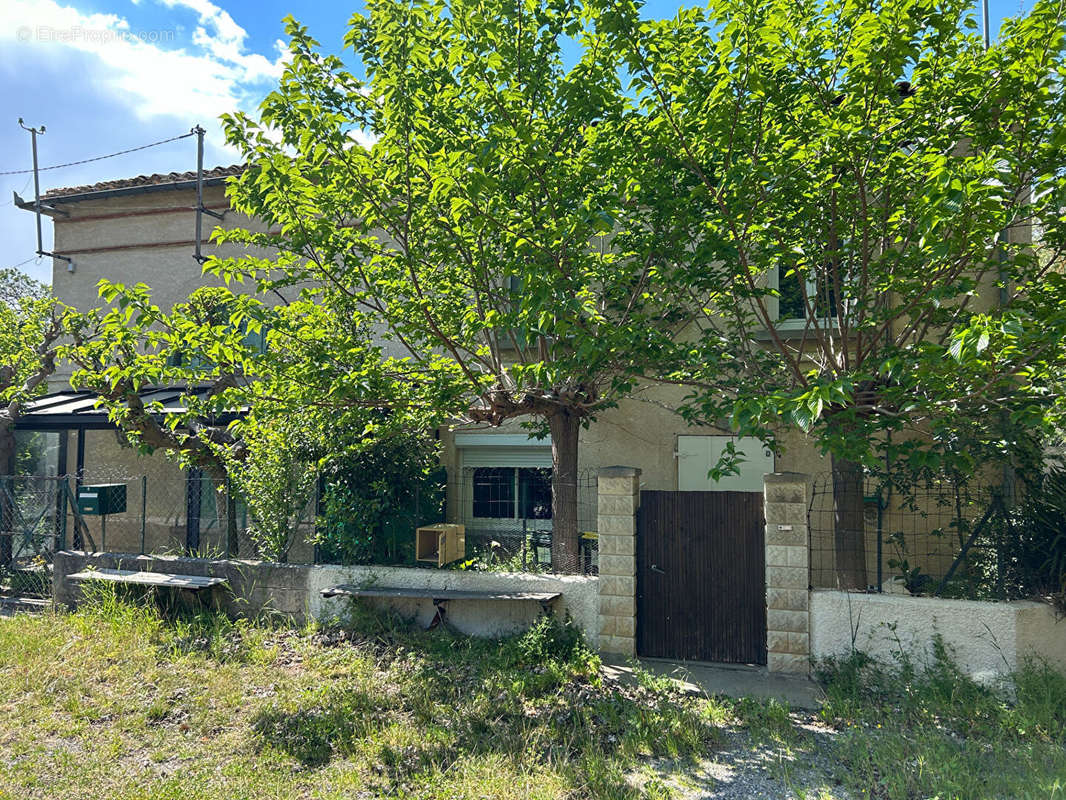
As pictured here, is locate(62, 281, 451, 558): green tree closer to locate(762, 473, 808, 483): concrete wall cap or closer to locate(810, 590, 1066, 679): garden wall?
locate(762, 473, 808, 483): concrete wall cap

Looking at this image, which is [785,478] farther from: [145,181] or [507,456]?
[145,181]

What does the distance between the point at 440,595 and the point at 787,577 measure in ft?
10.8

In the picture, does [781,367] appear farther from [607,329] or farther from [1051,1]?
[1051,1]

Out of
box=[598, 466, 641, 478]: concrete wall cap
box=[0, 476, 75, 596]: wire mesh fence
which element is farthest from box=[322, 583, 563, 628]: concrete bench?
box=[0, 476, 75, 596]: wire mesh fence

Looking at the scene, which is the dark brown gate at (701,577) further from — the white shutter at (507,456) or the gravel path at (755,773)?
the white shutter at (507,456)

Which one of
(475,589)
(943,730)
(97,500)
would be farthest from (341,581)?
(943,730)

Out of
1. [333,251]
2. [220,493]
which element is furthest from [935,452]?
[220,493]

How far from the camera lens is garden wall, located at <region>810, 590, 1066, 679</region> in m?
5.70

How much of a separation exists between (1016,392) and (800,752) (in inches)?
135

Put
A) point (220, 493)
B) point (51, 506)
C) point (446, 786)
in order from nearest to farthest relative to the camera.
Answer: point (446, 786), point (220, 493), point (51, 506)

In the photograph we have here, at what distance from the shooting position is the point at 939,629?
5879 mm

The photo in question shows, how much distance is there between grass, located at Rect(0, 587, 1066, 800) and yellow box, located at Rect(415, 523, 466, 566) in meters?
0.89

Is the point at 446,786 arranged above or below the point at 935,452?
below

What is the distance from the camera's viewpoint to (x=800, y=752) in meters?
4.77
